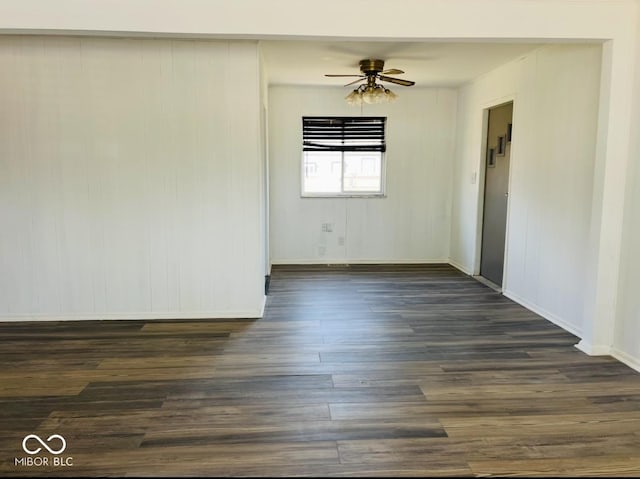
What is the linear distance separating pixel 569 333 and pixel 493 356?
94cm

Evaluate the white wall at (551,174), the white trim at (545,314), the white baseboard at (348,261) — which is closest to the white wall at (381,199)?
the white baseboard at (348,261)

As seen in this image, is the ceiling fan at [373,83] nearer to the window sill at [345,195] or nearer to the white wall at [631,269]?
the window sill at [345,195]

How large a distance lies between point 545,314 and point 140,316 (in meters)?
3.65

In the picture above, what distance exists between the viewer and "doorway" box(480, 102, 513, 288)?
5188mm

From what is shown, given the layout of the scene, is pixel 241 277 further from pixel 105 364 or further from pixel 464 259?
pixel 464 259

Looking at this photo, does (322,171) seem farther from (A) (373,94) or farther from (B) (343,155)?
(A) (373,94)

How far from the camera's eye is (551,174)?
4.21 meters

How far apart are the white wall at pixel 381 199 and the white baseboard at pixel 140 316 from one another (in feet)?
8.31

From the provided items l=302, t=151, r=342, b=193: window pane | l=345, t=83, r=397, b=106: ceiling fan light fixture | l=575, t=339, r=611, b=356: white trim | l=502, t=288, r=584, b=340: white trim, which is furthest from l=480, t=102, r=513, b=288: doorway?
l=302, t=151, r=342, b=193: window pane

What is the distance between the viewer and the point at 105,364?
315 cm

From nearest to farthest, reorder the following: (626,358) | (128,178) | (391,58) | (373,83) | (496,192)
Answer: (626,358) → (128,178) → (391,58) → (373,83) → (496,192)

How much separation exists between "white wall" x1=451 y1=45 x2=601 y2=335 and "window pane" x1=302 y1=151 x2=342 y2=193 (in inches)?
87.4

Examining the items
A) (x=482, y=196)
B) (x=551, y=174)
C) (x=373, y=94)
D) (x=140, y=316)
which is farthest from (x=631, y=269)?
(x=140, y=316)

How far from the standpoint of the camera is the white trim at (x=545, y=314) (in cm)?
383
